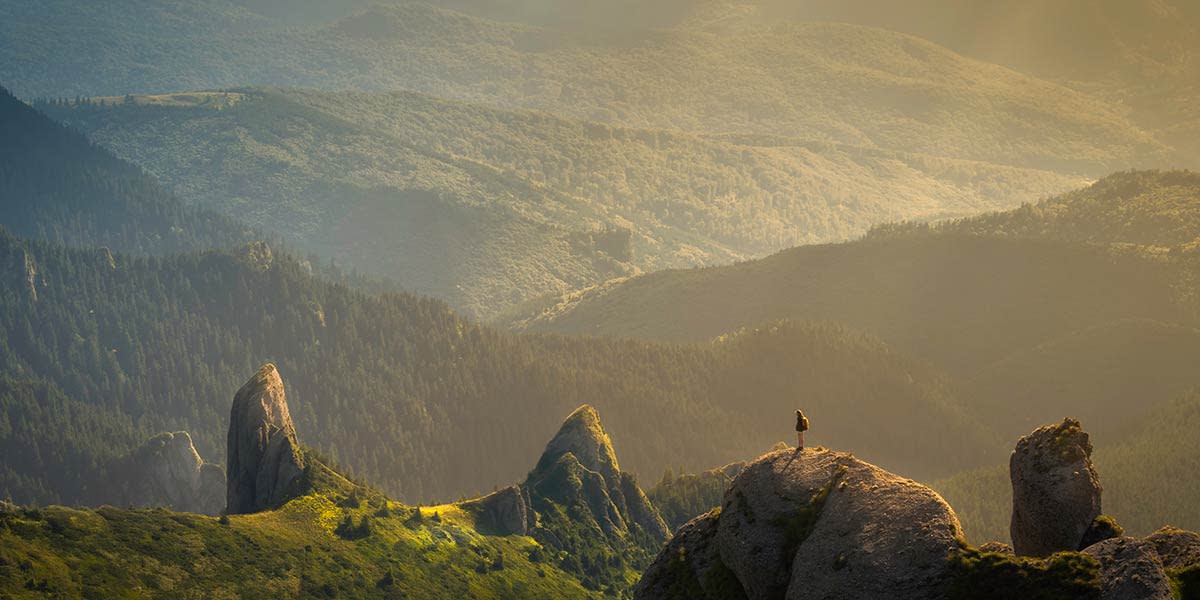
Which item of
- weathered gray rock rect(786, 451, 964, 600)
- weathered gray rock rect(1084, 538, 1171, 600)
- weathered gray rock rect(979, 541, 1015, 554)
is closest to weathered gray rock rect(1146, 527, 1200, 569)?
weathered gray rock rect(1084, 538, 1171, 600)

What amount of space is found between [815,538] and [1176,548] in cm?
2174

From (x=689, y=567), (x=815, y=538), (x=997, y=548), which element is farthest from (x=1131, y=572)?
(x=689, y=567)

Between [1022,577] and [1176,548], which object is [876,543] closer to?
[1022,577]

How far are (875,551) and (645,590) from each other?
76.5 feet

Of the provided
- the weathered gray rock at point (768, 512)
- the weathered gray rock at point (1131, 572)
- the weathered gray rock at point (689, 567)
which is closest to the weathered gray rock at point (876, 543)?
the weathered gray rock at point (768, 512)

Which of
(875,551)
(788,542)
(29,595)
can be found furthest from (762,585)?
(29,595)

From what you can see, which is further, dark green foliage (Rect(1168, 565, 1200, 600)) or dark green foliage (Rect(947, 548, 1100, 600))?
dark green foliage (Rect(1168, 565, 1200, 600))

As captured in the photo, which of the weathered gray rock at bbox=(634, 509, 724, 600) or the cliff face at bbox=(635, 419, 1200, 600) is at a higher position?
the cliff face at bbox=(635, 419, 1200, 600)

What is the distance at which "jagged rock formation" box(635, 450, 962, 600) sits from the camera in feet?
304

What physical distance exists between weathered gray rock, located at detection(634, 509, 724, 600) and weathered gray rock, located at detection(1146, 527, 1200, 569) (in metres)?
27.4

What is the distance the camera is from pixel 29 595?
197750 mm

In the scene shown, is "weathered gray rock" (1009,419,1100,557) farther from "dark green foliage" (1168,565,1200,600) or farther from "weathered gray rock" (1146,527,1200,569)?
"dark green foliage" (1168,565,1200,600)

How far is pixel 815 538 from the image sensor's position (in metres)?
97.8

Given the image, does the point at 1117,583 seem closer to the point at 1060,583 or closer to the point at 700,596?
the point at 1060,583
